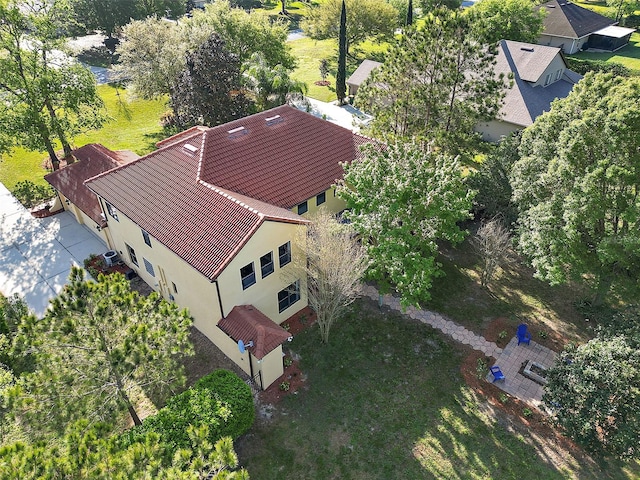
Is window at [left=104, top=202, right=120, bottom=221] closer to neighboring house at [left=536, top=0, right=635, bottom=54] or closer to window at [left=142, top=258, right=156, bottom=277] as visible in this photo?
window at [left=142, top=258, right=156, bottom=277]

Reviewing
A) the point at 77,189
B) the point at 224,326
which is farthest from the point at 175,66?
the point at 224,326

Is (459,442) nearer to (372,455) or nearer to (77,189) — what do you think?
(372,455)

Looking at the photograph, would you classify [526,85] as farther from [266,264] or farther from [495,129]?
[266,264]

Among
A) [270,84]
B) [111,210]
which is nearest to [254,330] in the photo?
[111,210]

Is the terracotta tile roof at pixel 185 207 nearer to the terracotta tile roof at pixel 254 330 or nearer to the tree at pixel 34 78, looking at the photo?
the terracotta tile roof at pixel 254 330

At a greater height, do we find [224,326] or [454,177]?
[454,177]
